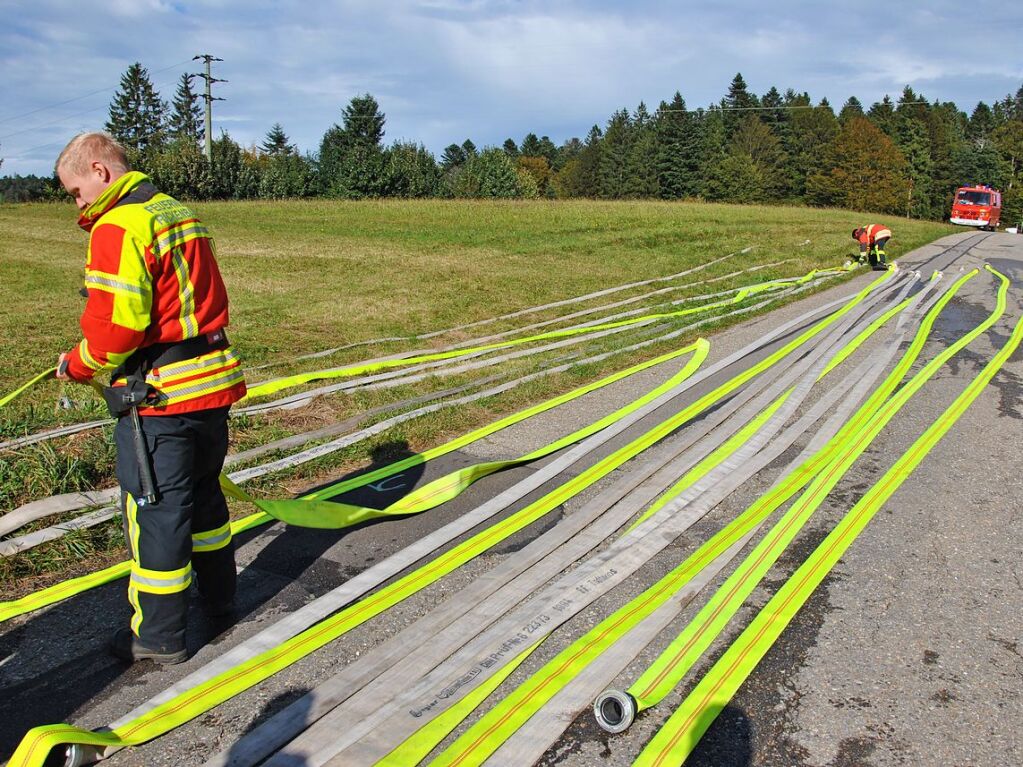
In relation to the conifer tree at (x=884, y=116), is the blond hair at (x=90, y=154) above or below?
below

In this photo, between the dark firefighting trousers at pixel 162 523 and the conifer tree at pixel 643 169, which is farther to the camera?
the conifer tree at pixel 643 169

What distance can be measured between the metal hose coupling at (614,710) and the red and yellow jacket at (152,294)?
194 centimetres

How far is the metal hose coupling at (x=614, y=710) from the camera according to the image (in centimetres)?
272

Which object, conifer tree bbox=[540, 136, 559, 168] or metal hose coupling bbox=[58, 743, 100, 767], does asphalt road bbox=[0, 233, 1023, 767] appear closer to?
metal hose coupling bbox=[58, 743, 100, 767]

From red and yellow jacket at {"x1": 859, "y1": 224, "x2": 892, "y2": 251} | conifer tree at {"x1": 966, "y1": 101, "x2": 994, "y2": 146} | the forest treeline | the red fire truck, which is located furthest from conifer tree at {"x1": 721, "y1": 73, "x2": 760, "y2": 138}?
red and yellow jacket at {"x1": 859, "y1": 224, "x2": 892, "y2": 251}

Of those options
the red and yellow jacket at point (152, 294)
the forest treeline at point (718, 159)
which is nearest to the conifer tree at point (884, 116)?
the forest treeline at point (718, 159)

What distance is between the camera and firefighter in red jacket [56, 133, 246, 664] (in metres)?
3.01

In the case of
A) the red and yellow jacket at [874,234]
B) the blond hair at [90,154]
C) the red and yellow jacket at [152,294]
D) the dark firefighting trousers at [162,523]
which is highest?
the red and yellow jacket at [874,234]

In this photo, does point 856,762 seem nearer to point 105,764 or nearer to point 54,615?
point 105,764

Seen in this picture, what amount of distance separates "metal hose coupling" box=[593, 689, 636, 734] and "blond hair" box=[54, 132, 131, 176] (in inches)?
107

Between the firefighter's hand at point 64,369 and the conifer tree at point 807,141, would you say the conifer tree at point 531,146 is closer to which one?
the conifer tree at point 807,141

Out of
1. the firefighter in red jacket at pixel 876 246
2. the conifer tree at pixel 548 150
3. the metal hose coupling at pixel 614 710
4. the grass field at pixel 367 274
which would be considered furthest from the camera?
the conifer tree at pixel 548 150

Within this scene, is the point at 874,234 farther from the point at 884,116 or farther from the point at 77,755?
the point at 884,116

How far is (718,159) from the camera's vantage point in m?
82.2
